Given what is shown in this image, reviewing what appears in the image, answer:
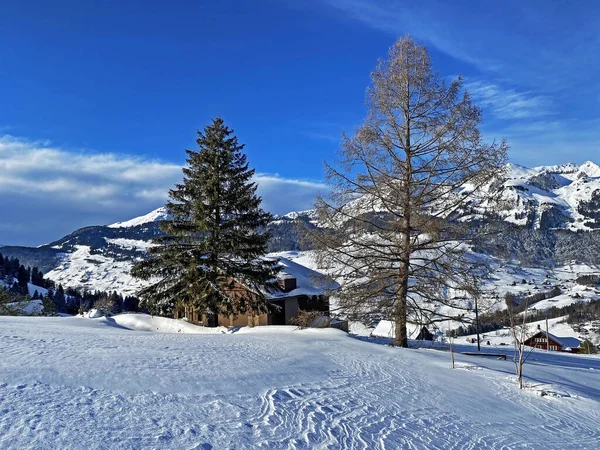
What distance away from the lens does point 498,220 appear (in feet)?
41.4

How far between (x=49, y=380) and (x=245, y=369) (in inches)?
128

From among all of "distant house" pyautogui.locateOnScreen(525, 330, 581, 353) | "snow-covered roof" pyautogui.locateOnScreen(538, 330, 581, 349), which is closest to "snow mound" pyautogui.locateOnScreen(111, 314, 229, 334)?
"distant house" pyautogui.locateOnScreen(525, 330, 581, 353)

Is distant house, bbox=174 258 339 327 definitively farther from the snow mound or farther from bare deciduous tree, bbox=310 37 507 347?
bare deciduous tree, bbox=310 37 507 347

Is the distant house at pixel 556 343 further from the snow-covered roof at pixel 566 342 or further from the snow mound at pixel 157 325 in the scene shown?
the snow mound at pixel 157 325

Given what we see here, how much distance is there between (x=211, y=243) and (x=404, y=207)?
10877 millimetres

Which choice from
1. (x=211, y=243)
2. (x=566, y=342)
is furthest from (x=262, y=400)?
(x=566, y=342)

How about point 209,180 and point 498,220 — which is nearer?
point 498,220

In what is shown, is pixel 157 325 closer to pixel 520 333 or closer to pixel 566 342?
pixel 520 333

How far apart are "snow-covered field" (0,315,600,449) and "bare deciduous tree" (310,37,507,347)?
281 cm

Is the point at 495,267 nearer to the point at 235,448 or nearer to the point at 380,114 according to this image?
the point at 380,114

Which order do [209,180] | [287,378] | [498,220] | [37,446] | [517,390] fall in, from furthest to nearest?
[209,180], [498,220], [517,390], [287,378], [37,446]

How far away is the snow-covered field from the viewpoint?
5.09m

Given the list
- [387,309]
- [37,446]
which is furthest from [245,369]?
[387,309]

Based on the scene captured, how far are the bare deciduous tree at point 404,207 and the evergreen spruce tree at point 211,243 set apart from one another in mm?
8762
